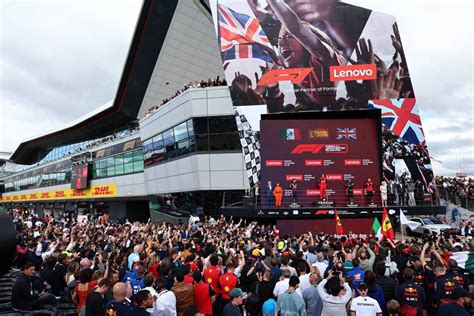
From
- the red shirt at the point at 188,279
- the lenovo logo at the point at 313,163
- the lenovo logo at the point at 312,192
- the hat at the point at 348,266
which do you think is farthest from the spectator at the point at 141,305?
the lenovo logo at the point at 313,163

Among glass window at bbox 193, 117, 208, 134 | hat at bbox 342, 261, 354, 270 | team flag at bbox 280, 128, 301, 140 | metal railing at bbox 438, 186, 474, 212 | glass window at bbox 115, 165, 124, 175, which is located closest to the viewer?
hat at bbox 342, 261, 354, 270

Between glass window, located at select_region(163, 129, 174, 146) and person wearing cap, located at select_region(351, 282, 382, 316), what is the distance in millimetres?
25082

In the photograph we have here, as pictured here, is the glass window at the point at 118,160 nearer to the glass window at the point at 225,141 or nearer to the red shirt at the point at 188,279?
the glass window at the point at 225,141

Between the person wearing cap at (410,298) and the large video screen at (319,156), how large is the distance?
1563cm

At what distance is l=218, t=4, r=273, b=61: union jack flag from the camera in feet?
75.5

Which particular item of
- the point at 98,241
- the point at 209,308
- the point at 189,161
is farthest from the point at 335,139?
the point at 209,308

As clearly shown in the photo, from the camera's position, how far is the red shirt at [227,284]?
6477mm

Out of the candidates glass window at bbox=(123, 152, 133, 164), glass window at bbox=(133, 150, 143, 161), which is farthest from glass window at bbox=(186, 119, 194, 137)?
glass window at bbox=(123, 152, 133, 164)

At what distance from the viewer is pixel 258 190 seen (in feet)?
72.4

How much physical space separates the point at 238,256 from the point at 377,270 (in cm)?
299

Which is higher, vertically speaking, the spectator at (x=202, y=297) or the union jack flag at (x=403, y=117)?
the union jack flag at (x=403, y=117)

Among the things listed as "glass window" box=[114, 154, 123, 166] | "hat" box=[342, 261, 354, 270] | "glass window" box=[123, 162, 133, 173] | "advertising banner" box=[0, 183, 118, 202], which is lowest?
"hat" box=[342, 261, 354, 270]

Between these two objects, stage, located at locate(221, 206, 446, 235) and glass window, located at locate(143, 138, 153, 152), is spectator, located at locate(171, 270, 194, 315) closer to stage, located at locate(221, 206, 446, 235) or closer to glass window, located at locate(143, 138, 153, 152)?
stage, located at locate(221, 206, 446, 235)

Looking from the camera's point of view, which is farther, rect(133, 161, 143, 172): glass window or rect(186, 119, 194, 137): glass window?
rect(133, 161, 143, 172): glass window
